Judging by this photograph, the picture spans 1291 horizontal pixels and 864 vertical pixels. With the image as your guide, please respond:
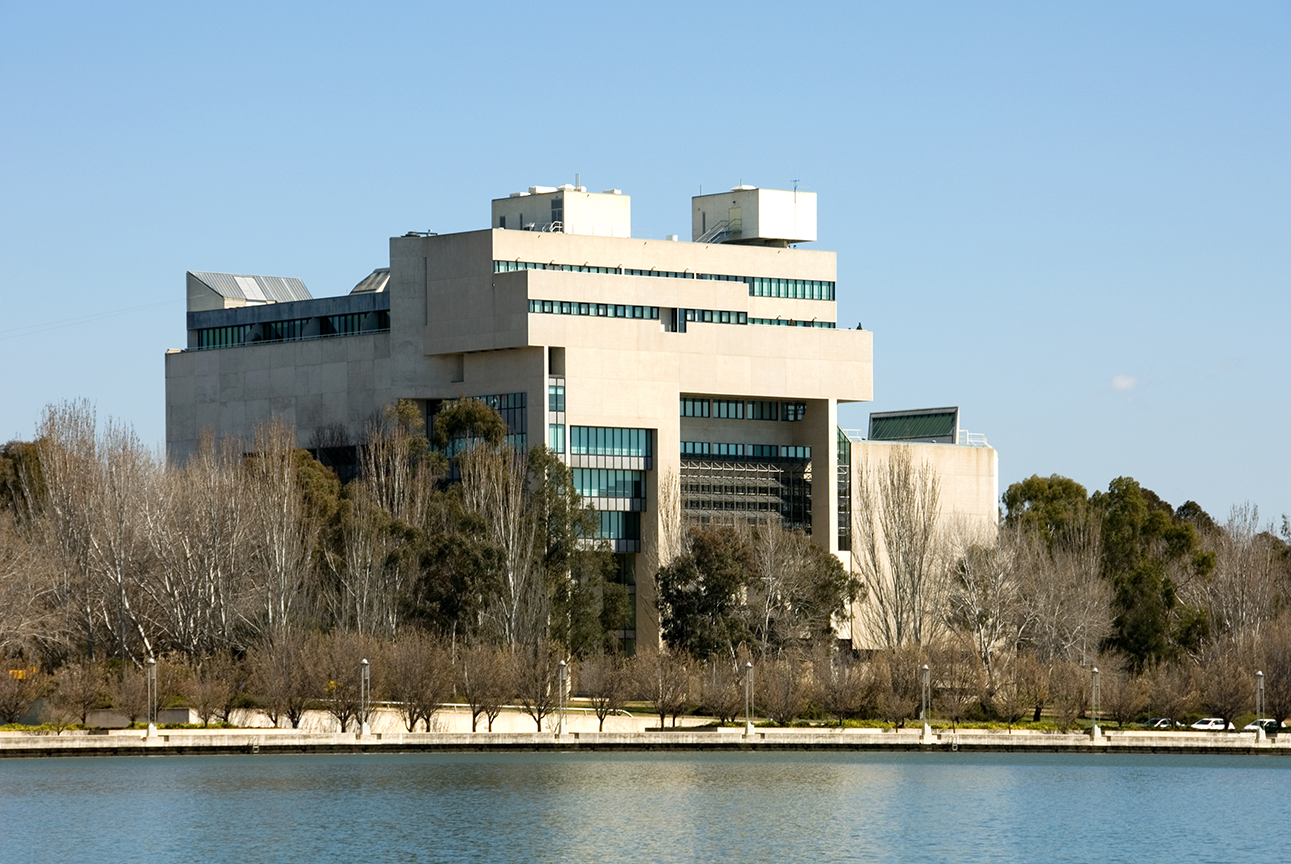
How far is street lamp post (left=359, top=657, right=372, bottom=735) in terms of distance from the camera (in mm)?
80438

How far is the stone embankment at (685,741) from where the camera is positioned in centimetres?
7606

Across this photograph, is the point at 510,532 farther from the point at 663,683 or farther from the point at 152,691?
the point at 152,691

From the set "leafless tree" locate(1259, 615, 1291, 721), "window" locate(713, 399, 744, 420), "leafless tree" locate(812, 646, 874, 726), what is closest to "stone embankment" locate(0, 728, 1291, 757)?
"leafless tree" locate(812, 646, 874, 726)

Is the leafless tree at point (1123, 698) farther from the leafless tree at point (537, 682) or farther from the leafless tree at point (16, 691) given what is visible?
the leafless tree at point (16, 691)

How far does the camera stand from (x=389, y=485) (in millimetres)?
97188

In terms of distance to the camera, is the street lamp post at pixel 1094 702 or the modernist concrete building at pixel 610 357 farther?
the modernist concrete building at pixel 610 357

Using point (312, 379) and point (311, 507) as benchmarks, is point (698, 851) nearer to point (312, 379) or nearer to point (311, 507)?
point (311, 507)

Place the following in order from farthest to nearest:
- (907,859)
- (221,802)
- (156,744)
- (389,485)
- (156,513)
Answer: (389,485) → (156,513) → (156,744) → (221,802) → (907,859)

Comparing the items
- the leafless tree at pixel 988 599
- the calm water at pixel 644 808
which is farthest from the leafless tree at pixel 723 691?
the leafless tree at pixel 988 599

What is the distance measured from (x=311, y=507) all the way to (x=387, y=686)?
474 inches

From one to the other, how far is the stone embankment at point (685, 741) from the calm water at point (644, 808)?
891mm

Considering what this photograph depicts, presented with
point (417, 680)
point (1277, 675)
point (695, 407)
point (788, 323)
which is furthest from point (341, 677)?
point (788, 323)

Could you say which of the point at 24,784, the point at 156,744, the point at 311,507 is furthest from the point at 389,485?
the point at 24,784

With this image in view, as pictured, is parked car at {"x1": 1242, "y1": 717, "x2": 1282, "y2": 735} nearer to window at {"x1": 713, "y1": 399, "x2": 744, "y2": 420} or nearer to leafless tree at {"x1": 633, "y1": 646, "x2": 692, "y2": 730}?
leafless tree at {"x1": 633, "y1": 646, "x2": 692, "y2": 730}
